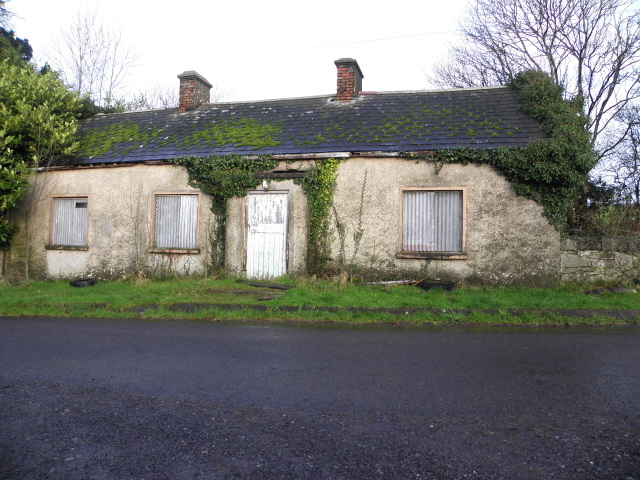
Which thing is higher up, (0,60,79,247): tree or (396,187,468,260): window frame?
(0,60,79,247): tree

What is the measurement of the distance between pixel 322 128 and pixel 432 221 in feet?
13.9

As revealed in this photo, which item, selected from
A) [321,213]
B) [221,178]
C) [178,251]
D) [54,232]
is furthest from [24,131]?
[321,213]

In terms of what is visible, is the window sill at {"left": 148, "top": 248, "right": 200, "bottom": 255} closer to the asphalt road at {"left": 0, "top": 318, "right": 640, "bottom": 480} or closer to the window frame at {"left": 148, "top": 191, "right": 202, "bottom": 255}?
the window frame at {"left": 148, "top": 191, "right": 202, "bottom": 255}

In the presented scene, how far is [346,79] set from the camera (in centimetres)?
1466

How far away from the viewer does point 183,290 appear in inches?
410

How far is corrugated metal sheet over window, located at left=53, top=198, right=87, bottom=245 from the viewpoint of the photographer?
13555 mm

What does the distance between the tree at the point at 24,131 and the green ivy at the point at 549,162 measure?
10674 millimetres

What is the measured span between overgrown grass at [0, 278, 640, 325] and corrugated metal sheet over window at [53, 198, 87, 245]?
267 cm

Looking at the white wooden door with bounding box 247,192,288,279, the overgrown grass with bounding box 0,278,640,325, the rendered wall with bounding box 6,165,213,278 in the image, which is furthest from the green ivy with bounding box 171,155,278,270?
the overgrown grass with bounding box 0,278,640,325

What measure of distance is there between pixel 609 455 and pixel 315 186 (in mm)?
9249

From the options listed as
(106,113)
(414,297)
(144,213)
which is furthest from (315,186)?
(106,113)

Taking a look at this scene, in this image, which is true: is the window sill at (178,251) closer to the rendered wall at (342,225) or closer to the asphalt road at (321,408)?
the rendered wall at (342,225)

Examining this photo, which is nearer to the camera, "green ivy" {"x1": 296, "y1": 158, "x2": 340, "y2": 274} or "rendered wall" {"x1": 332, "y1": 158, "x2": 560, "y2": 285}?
"rendered wall" {"x1": 332, "y1": 158, "x2": 560, "y2": 285}

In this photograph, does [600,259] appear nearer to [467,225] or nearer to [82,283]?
[467,225]
